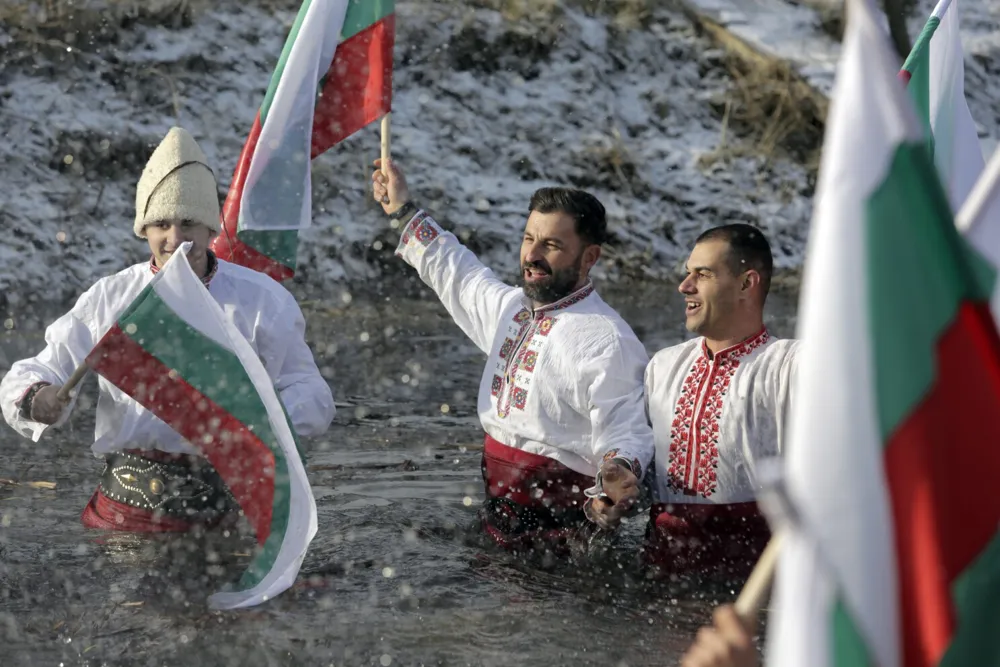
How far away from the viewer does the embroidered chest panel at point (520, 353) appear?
6078mm

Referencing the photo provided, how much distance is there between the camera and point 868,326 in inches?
87.2

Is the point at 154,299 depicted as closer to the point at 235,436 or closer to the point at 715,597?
the point at 235,436

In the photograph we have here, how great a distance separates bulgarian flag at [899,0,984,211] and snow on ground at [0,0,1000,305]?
8.51 meters

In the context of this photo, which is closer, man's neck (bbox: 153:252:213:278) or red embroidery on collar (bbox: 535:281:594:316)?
man's neck (bbox: 153:252:213:278)

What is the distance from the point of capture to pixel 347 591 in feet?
19.0

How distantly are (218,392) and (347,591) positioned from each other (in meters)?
1.06

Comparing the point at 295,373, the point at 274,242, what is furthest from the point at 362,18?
the point at 295,373

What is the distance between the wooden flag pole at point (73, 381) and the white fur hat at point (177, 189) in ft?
2.65

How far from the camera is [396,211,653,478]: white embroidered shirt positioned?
5.76 meters

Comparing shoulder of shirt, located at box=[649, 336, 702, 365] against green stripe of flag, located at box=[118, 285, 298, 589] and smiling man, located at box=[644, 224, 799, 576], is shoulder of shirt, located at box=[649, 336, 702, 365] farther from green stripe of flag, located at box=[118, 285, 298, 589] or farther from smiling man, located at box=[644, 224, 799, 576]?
green stripe of flag, located at box=[118, 285, 298, 589]

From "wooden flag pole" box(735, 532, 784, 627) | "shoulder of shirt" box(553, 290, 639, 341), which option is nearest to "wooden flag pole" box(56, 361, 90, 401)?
"shoulder of shirt" box(553, 290, 639, 341)

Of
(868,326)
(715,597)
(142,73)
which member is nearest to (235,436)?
(715,597)

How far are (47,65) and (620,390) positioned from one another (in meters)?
11.6

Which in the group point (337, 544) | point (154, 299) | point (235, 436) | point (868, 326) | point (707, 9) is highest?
point (707, 9)
